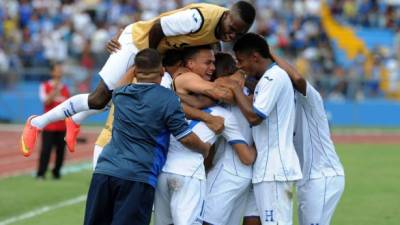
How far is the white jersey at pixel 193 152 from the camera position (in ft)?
28.8

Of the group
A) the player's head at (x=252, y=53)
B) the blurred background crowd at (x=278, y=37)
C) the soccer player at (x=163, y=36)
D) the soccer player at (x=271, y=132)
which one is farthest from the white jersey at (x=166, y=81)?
the blurred background crowd at (x=278, y=37)

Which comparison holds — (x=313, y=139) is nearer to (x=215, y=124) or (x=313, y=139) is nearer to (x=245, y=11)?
(x=215, y=124)

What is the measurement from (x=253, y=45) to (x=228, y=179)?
122 cm

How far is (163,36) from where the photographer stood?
31.7ft

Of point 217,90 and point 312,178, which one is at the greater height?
point 217,90

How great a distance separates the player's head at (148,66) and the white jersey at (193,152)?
0.60 m

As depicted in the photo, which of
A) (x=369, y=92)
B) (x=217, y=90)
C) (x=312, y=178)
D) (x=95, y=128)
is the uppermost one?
(x=217, y=90)

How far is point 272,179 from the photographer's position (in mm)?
9000

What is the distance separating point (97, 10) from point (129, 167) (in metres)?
27.0

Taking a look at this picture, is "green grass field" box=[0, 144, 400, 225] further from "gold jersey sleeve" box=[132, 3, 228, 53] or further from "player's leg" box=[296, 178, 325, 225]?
"gold jersey sleeve" box=[132, 3, 228, 53]

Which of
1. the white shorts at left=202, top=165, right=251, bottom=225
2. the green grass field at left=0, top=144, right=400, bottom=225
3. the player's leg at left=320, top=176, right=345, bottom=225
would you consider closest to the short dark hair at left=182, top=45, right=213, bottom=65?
the white shorts at left=202, top=165, right=251, bottom=225

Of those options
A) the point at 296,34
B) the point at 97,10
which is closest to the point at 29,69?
the point at 97,10

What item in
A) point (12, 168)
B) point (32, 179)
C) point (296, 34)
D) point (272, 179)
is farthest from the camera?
point (296, 34)

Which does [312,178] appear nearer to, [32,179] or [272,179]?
[272,179]
